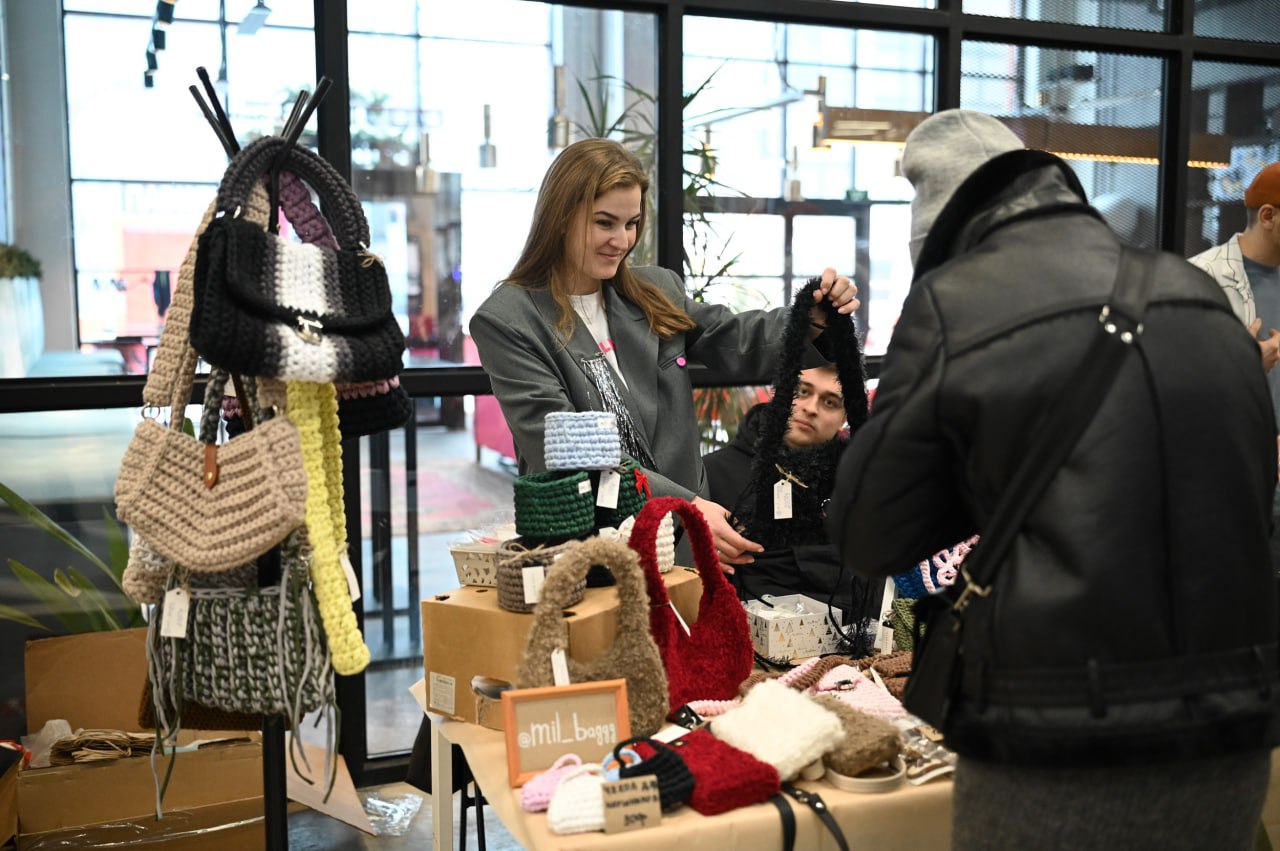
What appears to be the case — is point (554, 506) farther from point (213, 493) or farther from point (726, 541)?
point (213, 493)

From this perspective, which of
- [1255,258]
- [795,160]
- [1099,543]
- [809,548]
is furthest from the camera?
[795,160]

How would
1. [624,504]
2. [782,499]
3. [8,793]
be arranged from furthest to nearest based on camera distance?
[8,793]
[782,499]
[624,504]

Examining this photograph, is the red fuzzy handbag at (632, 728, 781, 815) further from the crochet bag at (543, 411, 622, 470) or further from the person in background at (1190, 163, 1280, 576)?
the person in background at (1190, 163, 1280, 576)

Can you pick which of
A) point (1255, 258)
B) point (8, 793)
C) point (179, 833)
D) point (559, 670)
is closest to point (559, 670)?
point (559, 670)

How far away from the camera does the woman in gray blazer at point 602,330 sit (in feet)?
8.38

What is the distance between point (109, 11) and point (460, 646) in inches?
88.8

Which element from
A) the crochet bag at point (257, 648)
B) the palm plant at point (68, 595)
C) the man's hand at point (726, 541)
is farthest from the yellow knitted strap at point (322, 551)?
the palm plant at point (68, 595)

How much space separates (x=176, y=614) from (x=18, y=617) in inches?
68.2

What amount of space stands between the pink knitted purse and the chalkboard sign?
2 centimetres

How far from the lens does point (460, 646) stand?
2064 millimetres

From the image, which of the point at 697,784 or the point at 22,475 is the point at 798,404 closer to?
the point at 697,784

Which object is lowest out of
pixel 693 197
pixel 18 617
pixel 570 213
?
pixel 18 617

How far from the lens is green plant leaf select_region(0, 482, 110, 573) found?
10.4 ft

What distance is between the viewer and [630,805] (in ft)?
5.12
